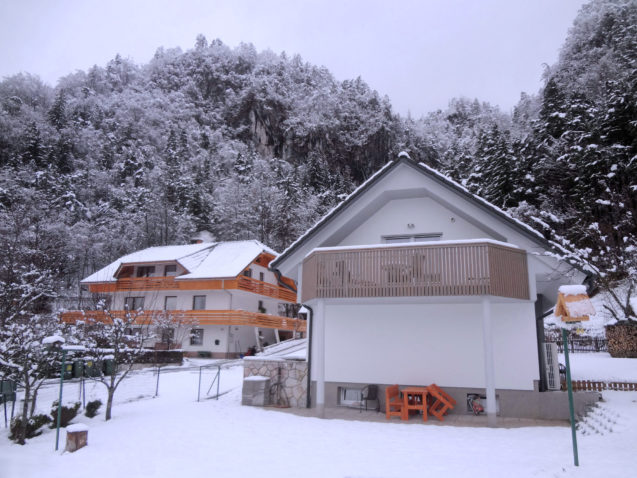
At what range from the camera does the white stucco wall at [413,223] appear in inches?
535

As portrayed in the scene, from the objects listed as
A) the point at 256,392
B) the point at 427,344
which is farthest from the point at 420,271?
the point at 256,392

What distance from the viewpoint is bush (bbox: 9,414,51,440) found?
10961 mm

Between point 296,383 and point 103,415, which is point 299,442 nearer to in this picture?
point 296,383

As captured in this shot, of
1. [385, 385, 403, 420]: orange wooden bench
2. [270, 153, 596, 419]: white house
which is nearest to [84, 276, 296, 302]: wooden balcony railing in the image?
[270, 153, 596, 419]: white house

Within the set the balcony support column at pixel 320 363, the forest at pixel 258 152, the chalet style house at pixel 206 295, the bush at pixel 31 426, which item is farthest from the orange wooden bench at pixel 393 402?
the chalet style house at pixel 206 295

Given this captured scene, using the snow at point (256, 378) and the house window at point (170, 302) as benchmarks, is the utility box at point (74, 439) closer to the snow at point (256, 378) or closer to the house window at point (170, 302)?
the snow at point (256, 378)

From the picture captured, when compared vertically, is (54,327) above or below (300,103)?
below

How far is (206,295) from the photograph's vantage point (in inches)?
1352

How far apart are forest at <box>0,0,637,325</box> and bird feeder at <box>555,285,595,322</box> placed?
1.80 metres

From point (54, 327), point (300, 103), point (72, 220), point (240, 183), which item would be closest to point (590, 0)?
point (300, 103)

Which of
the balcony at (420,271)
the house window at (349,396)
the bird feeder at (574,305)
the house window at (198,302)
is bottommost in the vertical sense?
the house window at (349,396)

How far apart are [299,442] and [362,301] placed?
4.73m

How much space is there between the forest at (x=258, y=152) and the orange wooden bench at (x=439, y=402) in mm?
4739

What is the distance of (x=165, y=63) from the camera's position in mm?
105312
